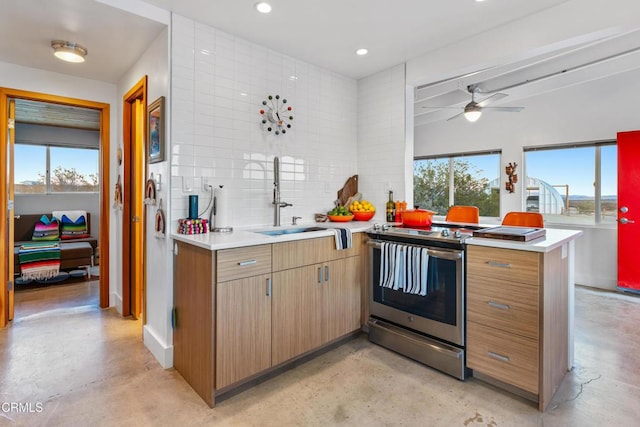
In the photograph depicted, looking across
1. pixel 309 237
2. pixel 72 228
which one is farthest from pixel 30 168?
pixel 309 237

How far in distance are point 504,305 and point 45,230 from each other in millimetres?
6443

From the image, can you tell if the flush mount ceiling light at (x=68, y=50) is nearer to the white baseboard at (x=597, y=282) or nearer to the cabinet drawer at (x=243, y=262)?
the cabinet drawer at (x=243, y=262)

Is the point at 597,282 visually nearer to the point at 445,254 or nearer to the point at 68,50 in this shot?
the point at 445,254

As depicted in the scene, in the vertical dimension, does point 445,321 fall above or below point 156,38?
below

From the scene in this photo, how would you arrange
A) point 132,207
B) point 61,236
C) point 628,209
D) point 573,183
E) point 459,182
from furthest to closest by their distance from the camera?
point 459,182 < point 61,236 < point 573,183 < point 628,209 < point 132,207

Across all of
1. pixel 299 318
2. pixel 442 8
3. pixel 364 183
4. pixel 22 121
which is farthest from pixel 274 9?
pixel 22 121

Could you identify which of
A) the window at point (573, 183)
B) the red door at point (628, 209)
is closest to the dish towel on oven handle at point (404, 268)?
the red door at point (628, 209)

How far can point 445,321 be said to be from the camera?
2.30 meters

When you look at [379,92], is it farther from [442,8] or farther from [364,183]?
[442,8]

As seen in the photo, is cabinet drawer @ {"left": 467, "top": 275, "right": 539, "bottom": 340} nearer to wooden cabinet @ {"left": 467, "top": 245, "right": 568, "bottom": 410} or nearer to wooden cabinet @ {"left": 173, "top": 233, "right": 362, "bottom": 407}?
wooden cabinet @ {"left": 467, "top": 245, "right": 568, "bottom": 410}

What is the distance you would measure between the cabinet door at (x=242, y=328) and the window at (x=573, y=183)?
490cm

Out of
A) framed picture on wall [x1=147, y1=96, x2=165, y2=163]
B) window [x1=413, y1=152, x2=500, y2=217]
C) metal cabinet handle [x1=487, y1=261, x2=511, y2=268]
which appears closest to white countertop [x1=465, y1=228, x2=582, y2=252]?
metal cabinet handle [x1=487, y1=261, x2=511, y2=268]

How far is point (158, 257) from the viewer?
2578mm

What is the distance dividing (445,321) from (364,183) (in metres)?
1.89
